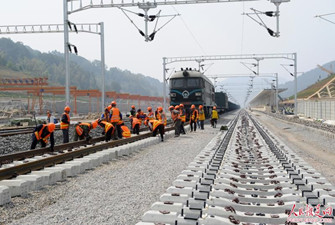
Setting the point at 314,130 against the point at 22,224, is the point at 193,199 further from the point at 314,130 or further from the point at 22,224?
the point at 314,130

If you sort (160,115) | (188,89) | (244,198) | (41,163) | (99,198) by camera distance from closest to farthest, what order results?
(244,198)
(99,198)
(41,163)
(160,115)
(188,89)

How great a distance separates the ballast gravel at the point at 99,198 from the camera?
445 cm

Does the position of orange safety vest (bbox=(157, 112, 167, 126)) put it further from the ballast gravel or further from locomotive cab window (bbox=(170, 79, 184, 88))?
locomotive cab window (bbox=(170, 79, 184, 88))

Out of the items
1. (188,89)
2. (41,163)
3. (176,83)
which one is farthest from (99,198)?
(176,83)

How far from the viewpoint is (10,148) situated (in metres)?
11.9

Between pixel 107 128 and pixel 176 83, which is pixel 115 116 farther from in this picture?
pixel 176 83

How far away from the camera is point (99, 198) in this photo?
17.7 ft

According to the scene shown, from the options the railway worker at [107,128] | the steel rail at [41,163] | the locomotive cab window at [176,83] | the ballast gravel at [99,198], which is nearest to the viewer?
the ballast gravel at [99,198]

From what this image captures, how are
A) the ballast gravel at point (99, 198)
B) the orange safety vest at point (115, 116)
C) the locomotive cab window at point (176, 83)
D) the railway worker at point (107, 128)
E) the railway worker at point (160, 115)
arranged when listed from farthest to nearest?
the locomotive cab window at point (176, 83)
the railway worker at point (160, 115)
the orange safety vest at point (115, 116)
the railway worker at point (107, 128)
the ballast gravel at point (99, 198)

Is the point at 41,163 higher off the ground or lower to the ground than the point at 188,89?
lower

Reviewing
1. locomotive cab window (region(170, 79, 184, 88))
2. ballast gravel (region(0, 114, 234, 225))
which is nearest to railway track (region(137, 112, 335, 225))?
ballast gravel (region(0, 114, 234, 225))

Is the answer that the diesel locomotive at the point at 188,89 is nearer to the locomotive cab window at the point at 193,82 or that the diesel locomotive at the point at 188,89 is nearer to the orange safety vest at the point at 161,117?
the locomotive cab window at the point at 193,82

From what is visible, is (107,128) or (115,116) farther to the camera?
(115,116)

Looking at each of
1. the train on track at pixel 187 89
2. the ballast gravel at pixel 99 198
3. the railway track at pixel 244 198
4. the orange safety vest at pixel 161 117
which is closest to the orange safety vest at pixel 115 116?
the orange safety vest at pixel 161 117
